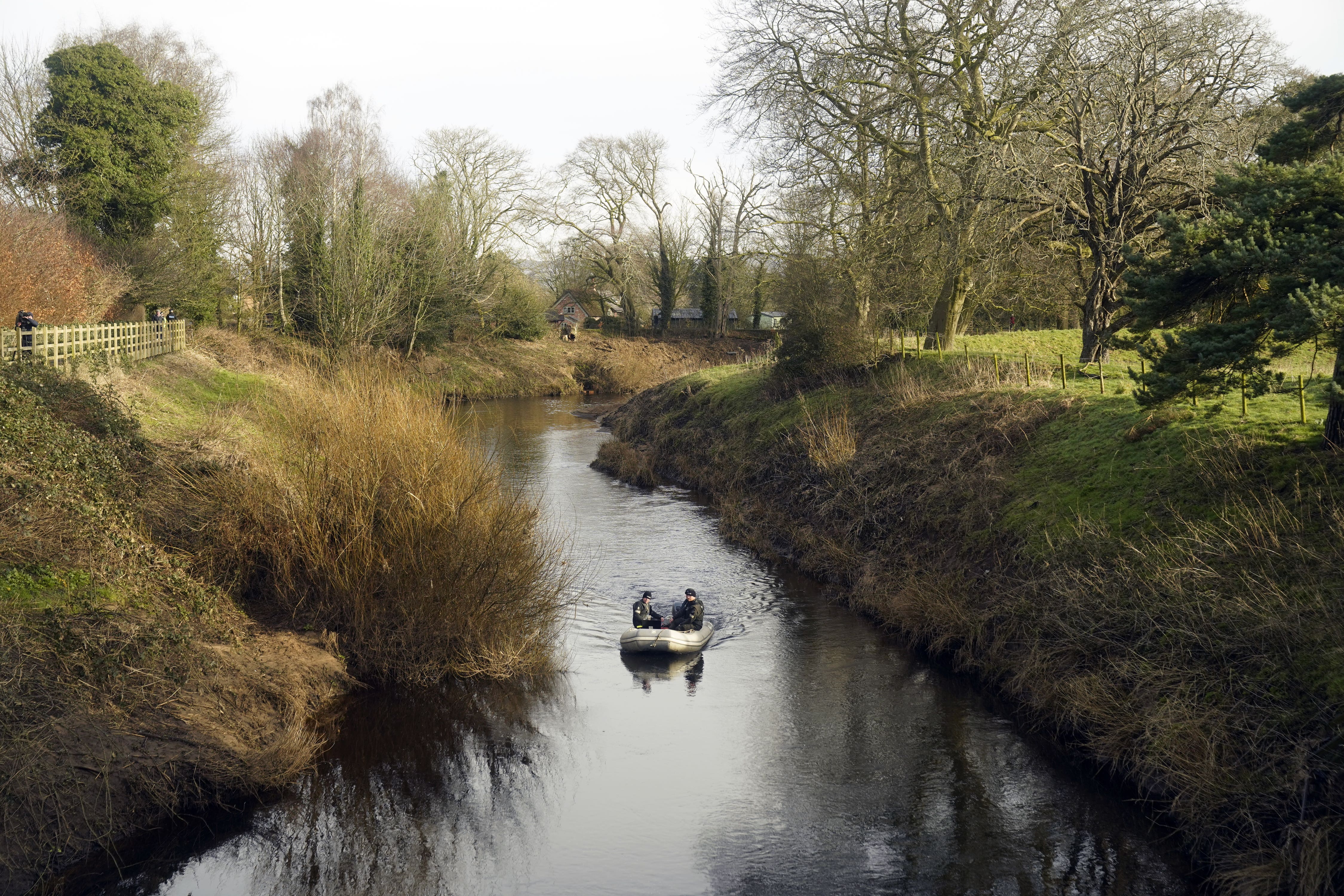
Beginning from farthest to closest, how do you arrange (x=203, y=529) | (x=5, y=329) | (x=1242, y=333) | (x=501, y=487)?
1. (x=5, y=329)
2. (x=501, y=487)
3. (x=203, y=529)
4. (x=1242, y=333)

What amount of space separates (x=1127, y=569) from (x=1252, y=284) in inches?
148

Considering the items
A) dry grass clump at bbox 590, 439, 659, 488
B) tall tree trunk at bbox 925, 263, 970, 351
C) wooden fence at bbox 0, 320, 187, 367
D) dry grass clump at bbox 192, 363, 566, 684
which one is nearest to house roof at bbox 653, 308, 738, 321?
dry grass clump at bbox 590, 439, 659, 488

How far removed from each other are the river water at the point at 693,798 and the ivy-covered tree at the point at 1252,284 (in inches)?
197

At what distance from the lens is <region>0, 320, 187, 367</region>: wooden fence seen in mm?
17406

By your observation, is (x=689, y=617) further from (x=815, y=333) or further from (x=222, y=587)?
(x=815, y=333)

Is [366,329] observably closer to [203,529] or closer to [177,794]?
[203,529]

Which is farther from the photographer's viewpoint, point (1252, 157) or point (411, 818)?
point (1252, 157)

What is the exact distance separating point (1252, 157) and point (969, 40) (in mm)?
7497

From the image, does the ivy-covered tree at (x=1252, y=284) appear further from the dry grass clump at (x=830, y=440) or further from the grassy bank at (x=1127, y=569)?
the dry grass clump at (x=830, y=440)

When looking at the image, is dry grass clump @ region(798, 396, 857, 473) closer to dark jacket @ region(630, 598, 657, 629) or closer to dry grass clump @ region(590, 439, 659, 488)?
dry grass clump @ region(590, 439, 659, 488)

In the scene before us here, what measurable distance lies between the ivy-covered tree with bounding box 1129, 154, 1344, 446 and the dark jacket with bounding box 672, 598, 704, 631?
7107 millimetres

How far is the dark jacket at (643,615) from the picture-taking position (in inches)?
602

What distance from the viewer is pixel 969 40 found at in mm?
24625

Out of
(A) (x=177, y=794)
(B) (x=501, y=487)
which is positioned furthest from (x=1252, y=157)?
(A) (x=177, y=794)
